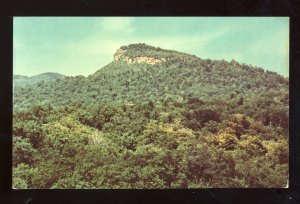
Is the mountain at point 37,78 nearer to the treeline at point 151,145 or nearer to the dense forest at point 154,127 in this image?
the dense forest at point 154,127

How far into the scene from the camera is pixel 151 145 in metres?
5.45

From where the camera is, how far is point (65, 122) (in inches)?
217

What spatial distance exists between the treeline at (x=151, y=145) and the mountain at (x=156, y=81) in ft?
0.28

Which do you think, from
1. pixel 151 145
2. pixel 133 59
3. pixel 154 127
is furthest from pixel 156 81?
pixel 151 145

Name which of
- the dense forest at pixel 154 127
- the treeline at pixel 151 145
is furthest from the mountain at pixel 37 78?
the treeline at pixel 151 145

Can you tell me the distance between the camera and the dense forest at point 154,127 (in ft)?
17.8

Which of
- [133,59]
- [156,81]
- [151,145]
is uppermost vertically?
[133,59]

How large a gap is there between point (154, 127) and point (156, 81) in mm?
458

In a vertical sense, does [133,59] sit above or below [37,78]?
above

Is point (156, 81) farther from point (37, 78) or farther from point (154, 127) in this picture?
point (37, 78)

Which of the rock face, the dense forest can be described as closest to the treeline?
the dense forest
